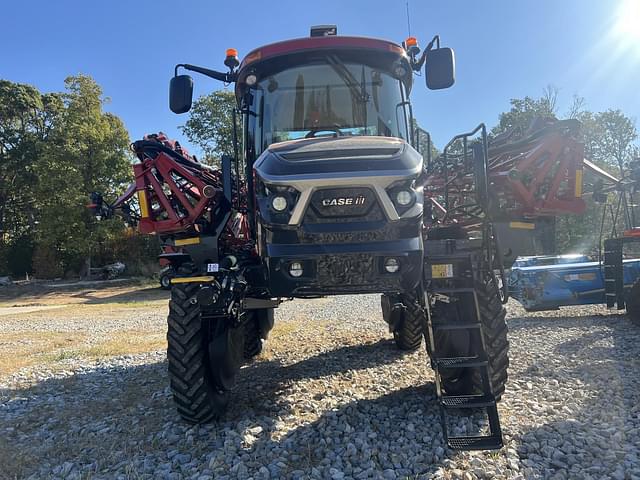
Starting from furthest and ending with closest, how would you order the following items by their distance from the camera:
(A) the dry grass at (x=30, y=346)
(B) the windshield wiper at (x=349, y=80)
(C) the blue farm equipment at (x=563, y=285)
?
1. (C) the blue farm equipment at (x=563, y=285)
2. (A) the dry grass at (x=30, y=346)
3. (B) the windshield wiper at (x=349, y=80)

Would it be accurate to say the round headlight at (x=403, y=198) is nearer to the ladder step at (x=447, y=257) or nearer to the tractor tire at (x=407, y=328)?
the ladder step at (x=447, y=257)

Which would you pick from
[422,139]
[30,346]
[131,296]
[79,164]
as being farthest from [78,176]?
[422,139]

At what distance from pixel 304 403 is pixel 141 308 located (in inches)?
515

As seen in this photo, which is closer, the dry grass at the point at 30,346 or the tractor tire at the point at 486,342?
the tractor tire at the point at 486,342

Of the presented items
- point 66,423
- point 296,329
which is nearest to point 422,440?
point 66,423

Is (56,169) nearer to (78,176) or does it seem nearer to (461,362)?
(78,176)

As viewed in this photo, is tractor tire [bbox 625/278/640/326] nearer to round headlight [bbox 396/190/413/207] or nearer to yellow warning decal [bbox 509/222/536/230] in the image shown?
yellow warning decal [bbox 509/222/536/230]

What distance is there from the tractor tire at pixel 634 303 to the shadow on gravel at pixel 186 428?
4401mm

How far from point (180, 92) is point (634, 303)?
25.4 ft

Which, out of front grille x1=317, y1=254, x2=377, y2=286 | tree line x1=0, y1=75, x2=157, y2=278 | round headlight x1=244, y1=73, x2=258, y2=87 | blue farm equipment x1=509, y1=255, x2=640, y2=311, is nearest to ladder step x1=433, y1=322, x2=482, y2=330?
front grille x1=317, y1=254, x2=377, y2=286

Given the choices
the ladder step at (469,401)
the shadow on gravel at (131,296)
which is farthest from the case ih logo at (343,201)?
the shadow on gravel at (131,296)

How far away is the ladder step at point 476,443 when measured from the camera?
3197 millimetres

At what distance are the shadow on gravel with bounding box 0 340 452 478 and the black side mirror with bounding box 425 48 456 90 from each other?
117 inches

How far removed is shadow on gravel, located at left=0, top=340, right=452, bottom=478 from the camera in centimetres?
355
